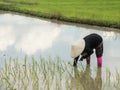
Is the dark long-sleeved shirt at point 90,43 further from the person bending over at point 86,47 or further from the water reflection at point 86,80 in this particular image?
the water reflection at point 86,80

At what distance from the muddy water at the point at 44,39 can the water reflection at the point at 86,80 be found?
80 cm

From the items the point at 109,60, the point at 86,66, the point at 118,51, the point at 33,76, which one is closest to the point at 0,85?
the point at 33,76

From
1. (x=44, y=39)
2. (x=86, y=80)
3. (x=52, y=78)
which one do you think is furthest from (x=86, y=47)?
(x=44, y=39)

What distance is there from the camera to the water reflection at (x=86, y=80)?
8451mm

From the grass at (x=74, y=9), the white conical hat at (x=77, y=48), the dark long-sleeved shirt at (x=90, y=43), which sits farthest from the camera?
the grass at (x=74, y=9)

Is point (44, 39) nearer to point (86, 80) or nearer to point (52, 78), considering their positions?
point (86, 80)

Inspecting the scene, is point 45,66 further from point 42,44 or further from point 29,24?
point 29,24

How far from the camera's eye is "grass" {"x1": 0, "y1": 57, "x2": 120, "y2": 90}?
834 cm

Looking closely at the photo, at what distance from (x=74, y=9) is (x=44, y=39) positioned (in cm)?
604

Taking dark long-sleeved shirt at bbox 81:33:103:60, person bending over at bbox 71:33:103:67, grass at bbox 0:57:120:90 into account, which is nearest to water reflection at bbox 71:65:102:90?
grass at bbox 0:57:120:90

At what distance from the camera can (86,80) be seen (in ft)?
29.7

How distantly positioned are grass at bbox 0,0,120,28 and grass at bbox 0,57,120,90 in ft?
20.3

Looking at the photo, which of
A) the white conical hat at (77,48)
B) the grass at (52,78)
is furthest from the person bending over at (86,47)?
the grass at (52,78)

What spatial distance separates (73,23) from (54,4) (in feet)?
16.3
